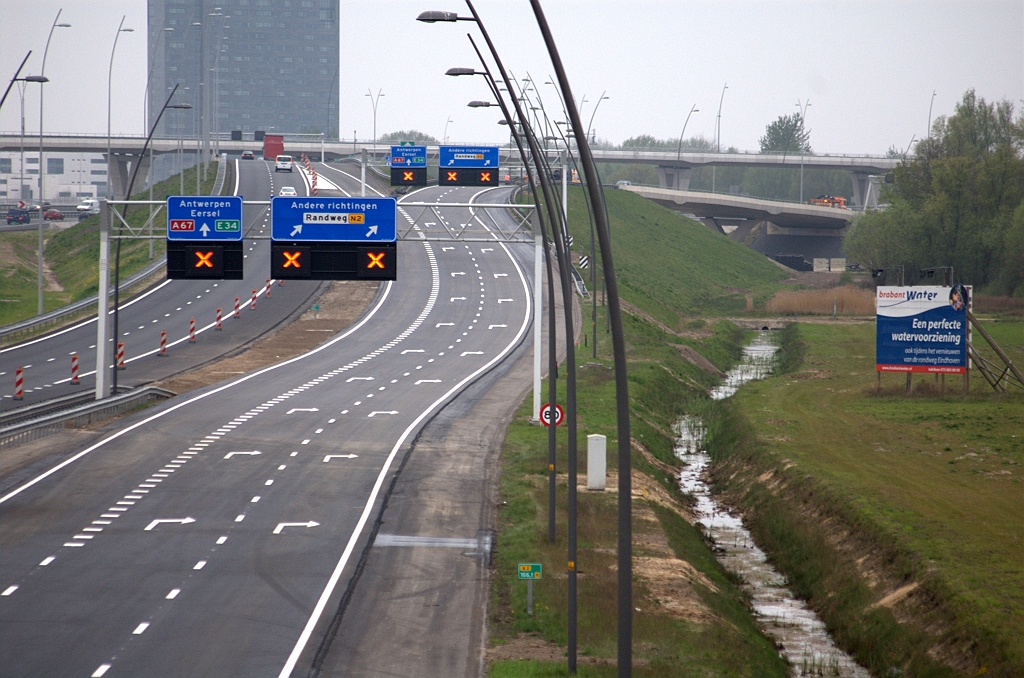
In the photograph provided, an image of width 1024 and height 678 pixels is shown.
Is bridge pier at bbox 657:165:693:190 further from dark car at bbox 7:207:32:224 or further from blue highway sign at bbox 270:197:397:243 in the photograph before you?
blue highway sign at bbox 270:197:397:243

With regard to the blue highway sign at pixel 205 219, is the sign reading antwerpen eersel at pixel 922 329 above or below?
below

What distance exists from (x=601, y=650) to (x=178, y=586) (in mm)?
8509

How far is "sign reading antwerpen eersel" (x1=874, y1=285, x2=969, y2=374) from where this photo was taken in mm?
46156

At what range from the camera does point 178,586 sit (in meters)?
20.9

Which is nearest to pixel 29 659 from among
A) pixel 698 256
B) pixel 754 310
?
pixel 754 310

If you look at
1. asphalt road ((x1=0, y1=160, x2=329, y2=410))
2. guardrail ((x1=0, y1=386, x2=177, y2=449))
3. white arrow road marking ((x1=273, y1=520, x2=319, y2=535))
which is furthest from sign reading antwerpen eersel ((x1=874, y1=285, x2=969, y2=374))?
guardrail ((x1=0, y1=386, x2=177, y2=449))

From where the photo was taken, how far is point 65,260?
298 ft

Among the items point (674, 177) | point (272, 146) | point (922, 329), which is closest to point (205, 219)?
point (922, 329)

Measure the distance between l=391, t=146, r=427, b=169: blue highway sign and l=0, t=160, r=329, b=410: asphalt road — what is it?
10355mm

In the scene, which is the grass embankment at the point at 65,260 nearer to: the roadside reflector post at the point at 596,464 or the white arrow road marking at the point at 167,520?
the white arrow road marking at the point at 167,520

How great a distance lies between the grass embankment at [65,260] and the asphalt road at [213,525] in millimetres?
28463

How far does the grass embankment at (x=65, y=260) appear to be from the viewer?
7300 centimetres

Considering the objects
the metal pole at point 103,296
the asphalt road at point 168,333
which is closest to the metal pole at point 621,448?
the asphalt road at point 168,333

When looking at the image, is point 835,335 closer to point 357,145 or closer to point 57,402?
point 57,402
